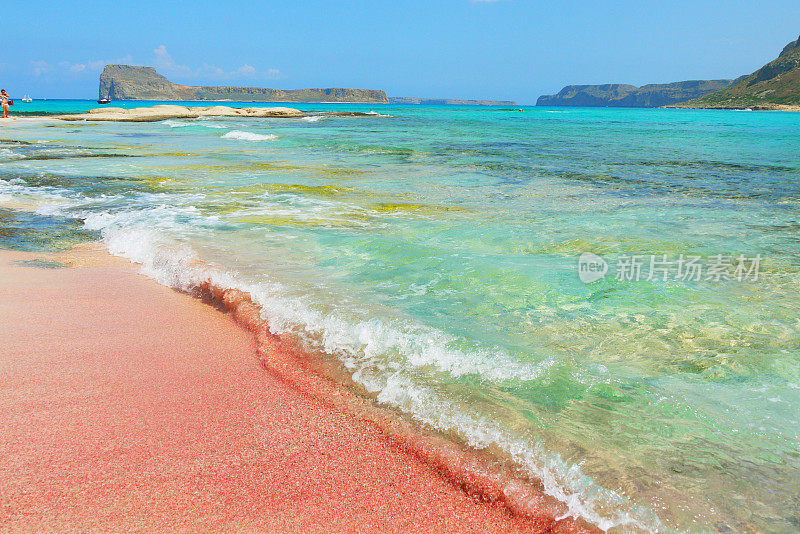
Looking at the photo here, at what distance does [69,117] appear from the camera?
44031mm

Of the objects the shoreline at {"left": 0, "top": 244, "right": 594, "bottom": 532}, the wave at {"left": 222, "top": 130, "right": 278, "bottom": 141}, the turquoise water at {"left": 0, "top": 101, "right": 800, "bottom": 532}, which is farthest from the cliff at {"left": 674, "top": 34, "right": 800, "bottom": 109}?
the shoreline at {"left": 0, "top": 244, "right": 594, "bottom": 532}

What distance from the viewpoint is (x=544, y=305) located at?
4754 mm

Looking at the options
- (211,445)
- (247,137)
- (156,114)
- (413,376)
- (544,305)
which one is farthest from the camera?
(156,114)

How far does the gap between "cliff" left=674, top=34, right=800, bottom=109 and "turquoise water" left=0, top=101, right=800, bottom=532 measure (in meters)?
136

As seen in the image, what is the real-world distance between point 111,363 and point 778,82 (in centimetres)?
17135

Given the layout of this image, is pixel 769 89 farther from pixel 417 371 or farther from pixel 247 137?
pixel 417 371

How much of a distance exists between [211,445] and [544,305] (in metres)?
3.24

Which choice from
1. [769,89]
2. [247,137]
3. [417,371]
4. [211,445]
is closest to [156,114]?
[247,137]

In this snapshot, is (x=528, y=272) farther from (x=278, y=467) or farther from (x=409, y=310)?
(x=278, y=467)

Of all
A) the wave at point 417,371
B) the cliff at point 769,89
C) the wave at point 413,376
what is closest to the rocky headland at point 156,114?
the wave at point 417,371

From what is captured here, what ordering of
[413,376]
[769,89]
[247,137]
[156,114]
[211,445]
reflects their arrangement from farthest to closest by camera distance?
[769,89]
[156,114]
[247,137]
[413,376]
[211,445]

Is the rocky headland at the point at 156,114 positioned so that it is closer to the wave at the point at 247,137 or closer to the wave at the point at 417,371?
the wave at the point at 247,137

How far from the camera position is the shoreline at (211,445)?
2287 millimetres

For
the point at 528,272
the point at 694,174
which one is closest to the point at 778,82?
the point at 694,174
